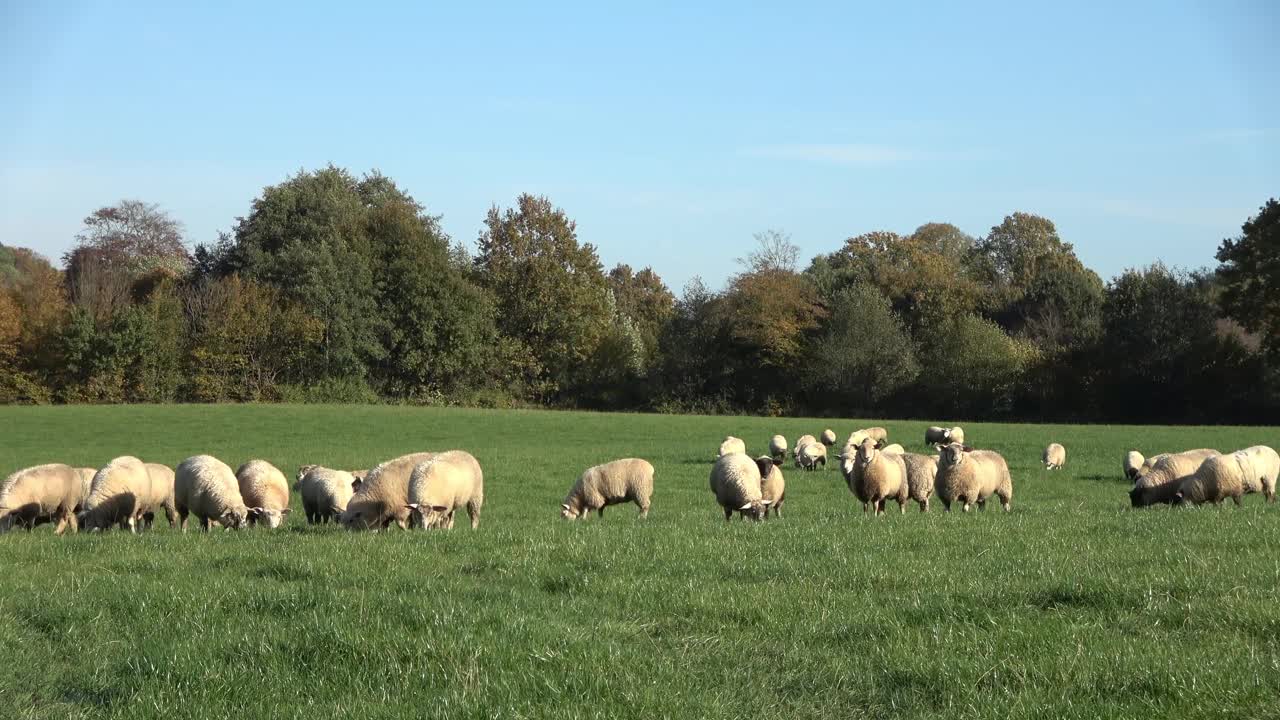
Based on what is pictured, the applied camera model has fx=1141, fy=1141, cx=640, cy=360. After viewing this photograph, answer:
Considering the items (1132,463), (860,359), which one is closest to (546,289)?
(860,359)

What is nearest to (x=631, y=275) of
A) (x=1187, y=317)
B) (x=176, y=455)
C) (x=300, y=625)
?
(x=1187, y=317)

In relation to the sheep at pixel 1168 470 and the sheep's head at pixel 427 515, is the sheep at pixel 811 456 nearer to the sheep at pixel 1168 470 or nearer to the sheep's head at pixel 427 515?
the sheep at pixel 1168 470

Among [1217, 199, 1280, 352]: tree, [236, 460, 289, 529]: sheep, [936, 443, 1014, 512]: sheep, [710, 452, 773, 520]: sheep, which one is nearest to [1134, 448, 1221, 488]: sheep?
[936, 443, 1014, 512]: sheep

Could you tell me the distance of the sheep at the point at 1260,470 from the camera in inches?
817

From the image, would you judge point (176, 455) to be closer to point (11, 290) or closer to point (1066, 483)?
point (1066, 483)

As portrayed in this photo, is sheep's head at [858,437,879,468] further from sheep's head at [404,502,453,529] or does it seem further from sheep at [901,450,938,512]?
sheep's head at [404,502,453,529]

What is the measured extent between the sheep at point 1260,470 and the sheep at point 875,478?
610 cm

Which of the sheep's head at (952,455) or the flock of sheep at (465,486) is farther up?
the sheep's head at (952,455)

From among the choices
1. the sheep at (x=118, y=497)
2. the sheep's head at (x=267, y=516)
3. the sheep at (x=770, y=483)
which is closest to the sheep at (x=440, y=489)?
the sheep's head at (x=267, y=516)

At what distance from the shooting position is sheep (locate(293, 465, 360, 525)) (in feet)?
68.0

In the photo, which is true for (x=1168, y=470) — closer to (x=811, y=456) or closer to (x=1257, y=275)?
(x=811, y=456)

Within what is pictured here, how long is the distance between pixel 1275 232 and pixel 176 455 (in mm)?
53655

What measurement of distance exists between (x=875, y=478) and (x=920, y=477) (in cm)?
132

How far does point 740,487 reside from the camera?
20484mm
